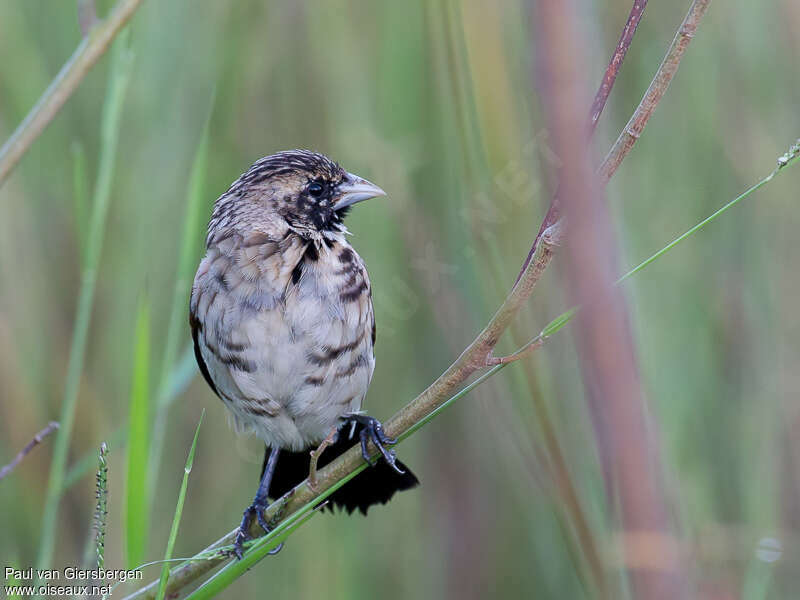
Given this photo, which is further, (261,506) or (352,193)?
(352,193)

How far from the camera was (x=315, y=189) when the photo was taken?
2.69m

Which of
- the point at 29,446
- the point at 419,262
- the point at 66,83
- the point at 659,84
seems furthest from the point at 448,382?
the point at 419,262

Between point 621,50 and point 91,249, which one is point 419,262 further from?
point 621,50

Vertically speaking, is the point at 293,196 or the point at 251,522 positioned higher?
the point at 293,196

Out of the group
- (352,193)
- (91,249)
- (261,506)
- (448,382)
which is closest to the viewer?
(448,382)

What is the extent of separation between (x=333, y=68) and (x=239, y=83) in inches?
11.8

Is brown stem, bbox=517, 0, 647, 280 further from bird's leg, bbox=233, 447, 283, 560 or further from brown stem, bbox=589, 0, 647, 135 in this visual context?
bird's leg, bbox=233, 447, 283, 560

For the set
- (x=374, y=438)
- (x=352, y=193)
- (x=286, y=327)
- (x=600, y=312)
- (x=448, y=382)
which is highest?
(x=352, y=193)

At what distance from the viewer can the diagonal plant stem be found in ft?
5.64

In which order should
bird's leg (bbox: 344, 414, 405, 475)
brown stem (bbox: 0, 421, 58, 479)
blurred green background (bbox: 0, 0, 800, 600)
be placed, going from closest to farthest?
brown stem (bbox: 0, 421, 58, 479), bird's leg (bbox: 344, 414, 405, 475), blurred green background (bbox: 0, 0, 800, 600)

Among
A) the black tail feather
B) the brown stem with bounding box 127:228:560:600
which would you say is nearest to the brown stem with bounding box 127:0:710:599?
the brown stem with bounding box 127:228:560:600

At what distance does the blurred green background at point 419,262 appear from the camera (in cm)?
275

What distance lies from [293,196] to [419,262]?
423 mm

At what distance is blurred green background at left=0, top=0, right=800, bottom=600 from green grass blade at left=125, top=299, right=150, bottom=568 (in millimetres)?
630
